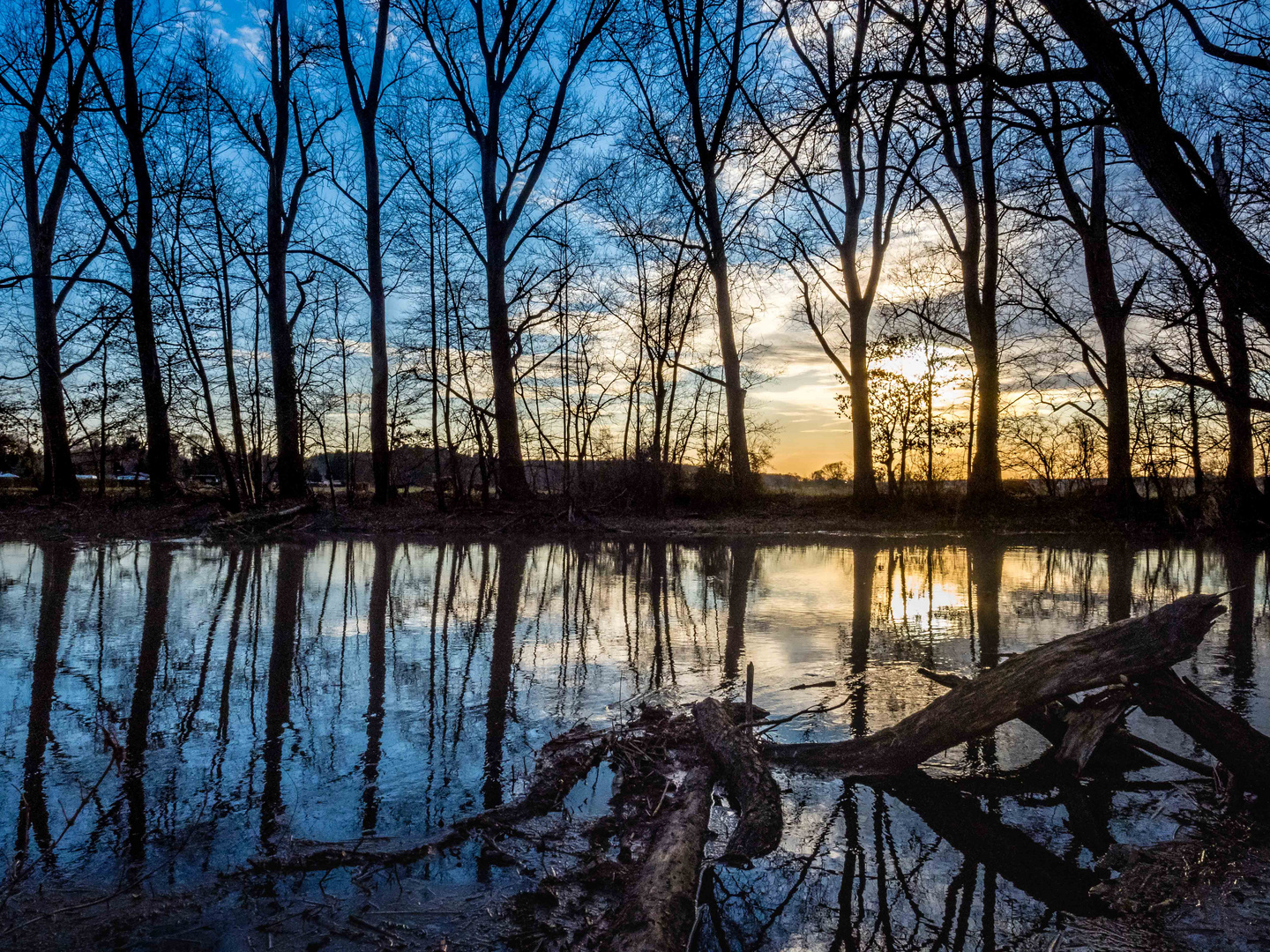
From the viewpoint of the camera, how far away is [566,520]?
16.3m

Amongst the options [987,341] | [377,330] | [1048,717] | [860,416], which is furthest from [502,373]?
[1048,717]

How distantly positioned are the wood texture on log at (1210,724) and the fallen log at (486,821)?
2232mm

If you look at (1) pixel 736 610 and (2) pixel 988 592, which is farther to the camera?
(2) pixel 988 592

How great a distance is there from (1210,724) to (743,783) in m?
1.92

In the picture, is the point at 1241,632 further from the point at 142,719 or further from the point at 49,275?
the point at 49,275

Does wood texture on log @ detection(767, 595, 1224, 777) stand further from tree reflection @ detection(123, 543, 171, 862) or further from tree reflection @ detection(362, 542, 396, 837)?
tree reflection @ detection(123, 543, 171, 862)

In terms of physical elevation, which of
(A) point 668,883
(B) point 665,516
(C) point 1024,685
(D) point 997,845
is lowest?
(D) point 997,845

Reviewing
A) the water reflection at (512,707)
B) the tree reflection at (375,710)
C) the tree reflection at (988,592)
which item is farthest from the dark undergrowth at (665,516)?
the tree reflection at (375,710)

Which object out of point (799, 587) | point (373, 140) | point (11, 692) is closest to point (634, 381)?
point (373, 140)

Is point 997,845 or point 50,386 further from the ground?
point 50,386

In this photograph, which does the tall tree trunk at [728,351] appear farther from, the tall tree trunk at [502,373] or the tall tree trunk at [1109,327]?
the tall tree trunk at [1109,327]

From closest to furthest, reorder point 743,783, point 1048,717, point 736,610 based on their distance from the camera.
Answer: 1. point 743,783
2. point 1048,717
3. point 736,610

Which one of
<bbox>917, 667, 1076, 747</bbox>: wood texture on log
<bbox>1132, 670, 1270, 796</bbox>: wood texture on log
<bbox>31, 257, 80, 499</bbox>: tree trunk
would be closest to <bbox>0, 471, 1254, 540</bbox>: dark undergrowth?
<bbox>31, 257, 80, 499</bbox>: tree trunk

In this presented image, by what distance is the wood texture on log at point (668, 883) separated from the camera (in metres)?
1.98
